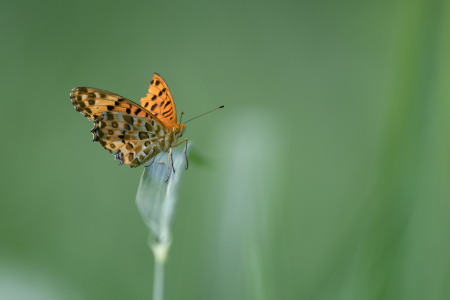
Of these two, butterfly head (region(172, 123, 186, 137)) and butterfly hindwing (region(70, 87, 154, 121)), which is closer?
butterfly hindwing (region(70, 87, 154, 121))

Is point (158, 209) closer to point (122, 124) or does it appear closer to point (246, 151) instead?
point (246, 151)

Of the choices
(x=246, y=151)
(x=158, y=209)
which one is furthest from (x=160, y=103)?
(x=158, y=209)

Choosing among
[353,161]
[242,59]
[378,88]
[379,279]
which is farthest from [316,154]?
[379,279]

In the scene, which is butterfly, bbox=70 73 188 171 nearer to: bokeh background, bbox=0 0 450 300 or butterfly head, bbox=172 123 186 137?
butterfly head, bbox=172 123 186 137

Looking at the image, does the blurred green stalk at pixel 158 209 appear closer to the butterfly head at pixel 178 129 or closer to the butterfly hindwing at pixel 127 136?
the butterfly hindwing at pixel 127 136

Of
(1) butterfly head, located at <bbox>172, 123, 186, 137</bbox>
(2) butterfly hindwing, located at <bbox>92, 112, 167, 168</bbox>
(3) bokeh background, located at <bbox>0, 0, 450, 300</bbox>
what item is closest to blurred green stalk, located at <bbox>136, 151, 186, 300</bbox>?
(3) bokeh background, located at <bbox>0, 0, 450, 300</bbox>

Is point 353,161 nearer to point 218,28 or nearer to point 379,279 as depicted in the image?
point 218,28
